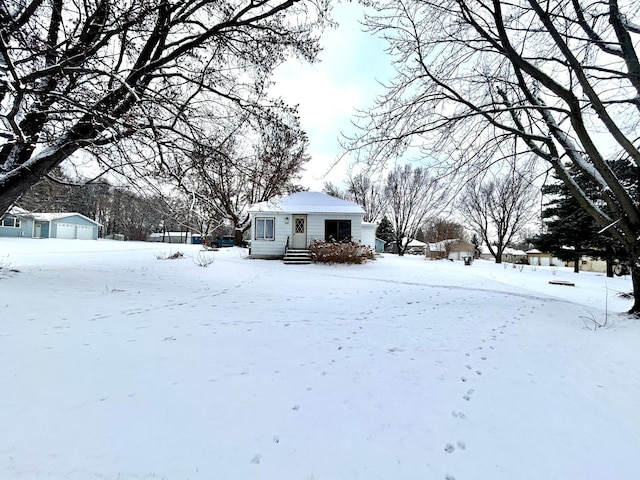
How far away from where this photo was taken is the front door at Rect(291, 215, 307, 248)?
17406 mm

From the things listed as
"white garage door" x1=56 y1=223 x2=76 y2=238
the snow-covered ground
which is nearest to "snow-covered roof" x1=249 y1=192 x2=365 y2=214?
the snow-covered ground

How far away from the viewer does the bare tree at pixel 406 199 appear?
29.7 meters

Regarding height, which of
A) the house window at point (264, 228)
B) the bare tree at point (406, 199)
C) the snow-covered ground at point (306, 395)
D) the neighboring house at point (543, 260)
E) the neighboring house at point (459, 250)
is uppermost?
the bare tree at point (406, 199)

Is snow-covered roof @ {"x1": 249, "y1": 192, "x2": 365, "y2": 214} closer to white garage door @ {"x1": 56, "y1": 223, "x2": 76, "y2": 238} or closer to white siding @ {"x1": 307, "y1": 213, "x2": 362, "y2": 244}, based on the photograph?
white siding @ {"x1": 307, "y1": 213, "x2": 362, "y2": 244}

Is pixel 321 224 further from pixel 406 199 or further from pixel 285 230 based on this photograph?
pixel 406 199

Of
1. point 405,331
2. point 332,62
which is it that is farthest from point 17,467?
point 332,62

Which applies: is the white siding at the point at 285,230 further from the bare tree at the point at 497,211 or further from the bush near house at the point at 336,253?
the bare tree at the point at 497,211

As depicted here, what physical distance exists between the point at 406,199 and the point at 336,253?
18107 millimetres

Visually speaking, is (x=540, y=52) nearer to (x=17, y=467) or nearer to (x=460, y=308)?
(x=460, y=308)

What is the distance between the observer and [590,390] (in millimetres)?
3031

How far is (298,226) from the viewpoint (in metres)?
17.5

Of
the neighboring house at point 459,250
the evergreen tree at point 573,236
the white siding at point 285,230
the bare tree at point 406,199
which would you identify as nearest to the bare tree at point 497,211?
the neighboring house at point 459,250

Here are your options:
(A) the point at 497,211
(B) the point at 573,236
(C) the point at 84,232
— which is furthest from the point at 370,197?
(C) the point at 84,232

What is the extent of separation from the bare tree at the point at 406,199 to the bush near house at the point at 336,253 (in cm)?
1622
